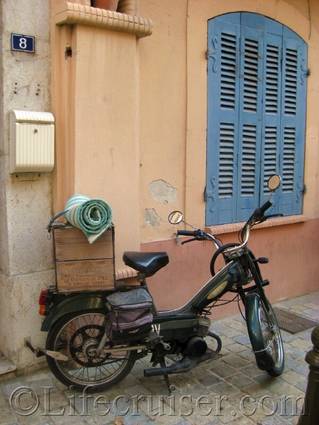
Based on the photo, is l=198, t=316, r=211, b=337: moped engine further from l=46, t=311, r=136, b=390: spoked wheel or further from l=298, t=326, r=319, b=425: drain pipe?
l=298, t=326, r=319, b=425: drain pipe

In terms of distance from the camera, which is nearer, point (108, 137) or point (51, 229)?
point (51, 229)

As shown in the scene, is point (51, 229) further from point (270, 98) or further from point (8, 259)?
point (270, 98)

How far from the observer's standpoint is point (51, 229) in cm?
343

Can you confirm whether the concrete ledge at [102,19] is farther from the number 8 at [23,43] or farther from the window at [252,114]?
the window at [252,114]

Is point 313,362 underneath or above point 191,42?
underneath

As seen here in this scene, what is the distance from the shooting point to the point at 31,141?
3.49 meters

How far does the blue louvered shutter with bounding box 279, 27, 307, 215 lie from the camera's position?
5.32 m

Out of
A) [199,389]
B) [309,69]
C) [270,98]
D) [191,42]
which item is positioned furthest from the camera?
[309,69]

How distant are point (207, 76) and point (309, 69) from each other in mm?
1640

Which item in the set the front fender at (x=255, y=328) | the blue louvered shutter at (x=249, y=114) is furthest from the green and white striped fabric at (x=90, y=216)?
the blue louvered shutter at (x=249, y=114)

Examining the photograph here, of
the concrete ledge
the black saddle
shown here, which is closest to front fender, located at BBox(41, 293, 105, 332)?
the black saddle

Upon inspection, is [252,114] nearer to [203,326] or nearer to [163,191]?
[163,191]

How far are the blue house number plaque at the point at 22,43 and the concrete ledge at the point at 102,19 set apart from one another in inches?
9.7

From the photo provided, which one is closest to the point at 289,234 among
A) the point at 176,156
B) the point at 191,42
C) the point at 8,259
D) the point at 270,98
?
the point at 270,98
